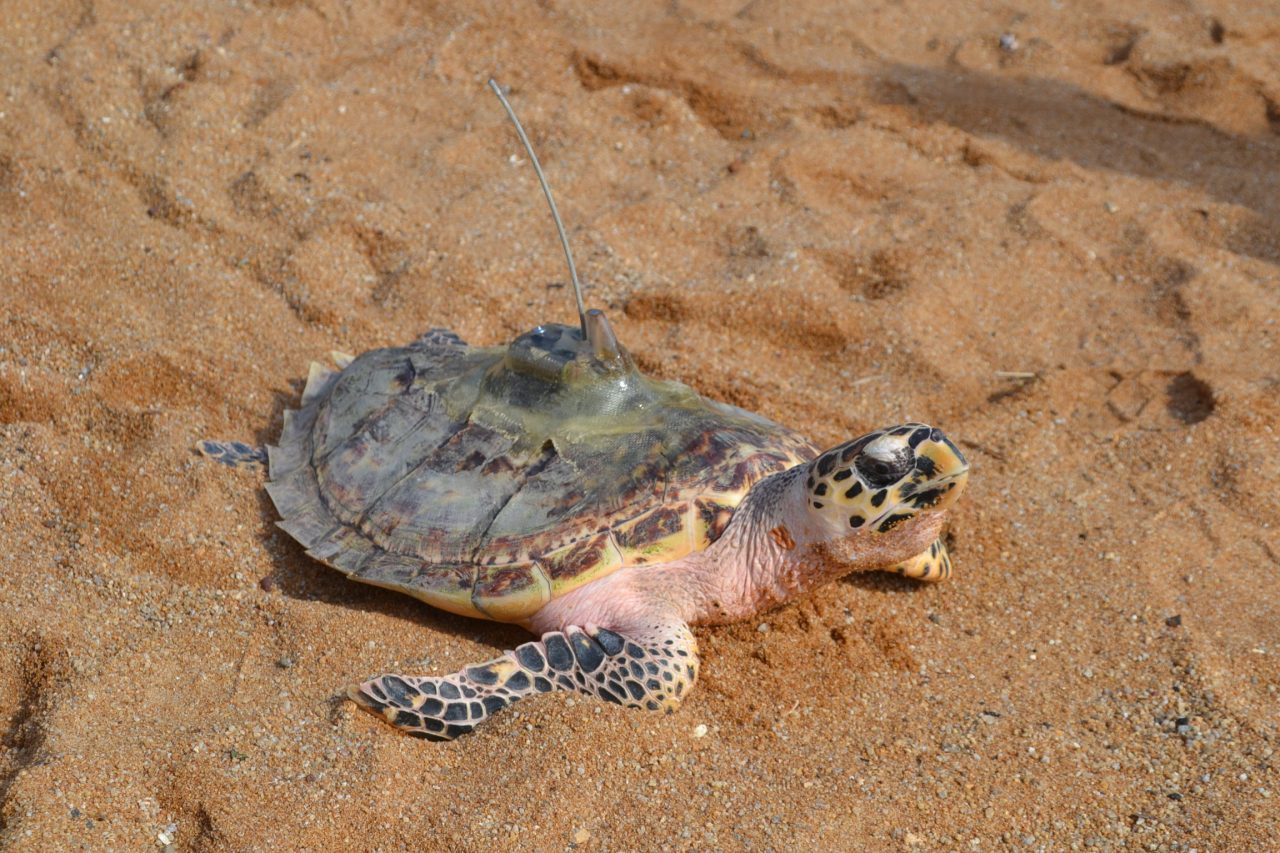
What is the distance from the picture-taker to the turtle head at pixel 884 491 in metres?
2.84

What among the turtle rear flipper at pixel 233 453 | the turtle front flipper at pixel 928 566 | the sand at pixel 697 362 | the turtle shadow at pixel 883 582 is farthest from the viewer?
the turtle rear flipper at pixel 233 453

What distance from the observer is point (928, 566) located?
3.35 metres

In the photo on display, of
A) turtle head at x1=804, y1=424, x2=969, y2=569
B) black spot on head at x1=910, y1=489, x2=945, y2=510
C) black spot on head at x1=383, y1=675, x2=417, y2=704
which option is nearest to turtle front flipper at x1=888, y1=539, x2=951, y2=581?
turtle head at x1=804, y1=424, x2=969, y2=569

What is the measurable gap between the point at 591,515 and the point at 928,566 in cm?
105

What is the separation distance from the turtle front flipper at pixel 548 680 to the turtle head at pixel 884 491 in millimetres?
504

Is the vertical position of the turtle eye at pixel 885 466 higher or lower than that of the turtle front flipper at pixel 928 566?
higher

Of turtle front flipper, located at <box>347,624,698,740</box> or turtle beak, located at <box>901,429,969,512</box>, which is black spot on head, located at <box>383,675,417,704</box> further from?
turtle beak, located at <box>901,429,969,512</box>

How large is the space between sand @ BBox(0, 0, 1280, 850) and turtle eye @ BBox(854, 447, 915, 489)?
567mm

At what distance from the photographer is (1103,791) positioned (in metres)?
2.71

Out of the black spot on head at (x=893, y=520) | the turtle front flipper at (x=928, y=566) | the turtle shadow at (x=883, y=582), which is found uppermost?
the black spot on head at (x=893, y=520)

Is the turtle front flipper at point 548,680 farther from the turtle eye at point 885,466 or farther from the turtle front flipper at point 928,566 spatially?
the turtle front flipper at point 928,566

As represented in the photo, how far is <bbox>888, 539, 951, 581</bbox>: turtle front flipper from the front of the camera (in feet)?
10.9

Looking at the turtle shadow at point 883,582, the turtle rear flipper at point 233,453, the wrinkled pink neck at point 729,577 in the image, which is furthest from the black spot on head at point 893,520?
the turtle rear flipper at point 233,453

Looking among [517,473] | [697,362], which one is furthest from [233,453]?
[697,362]
